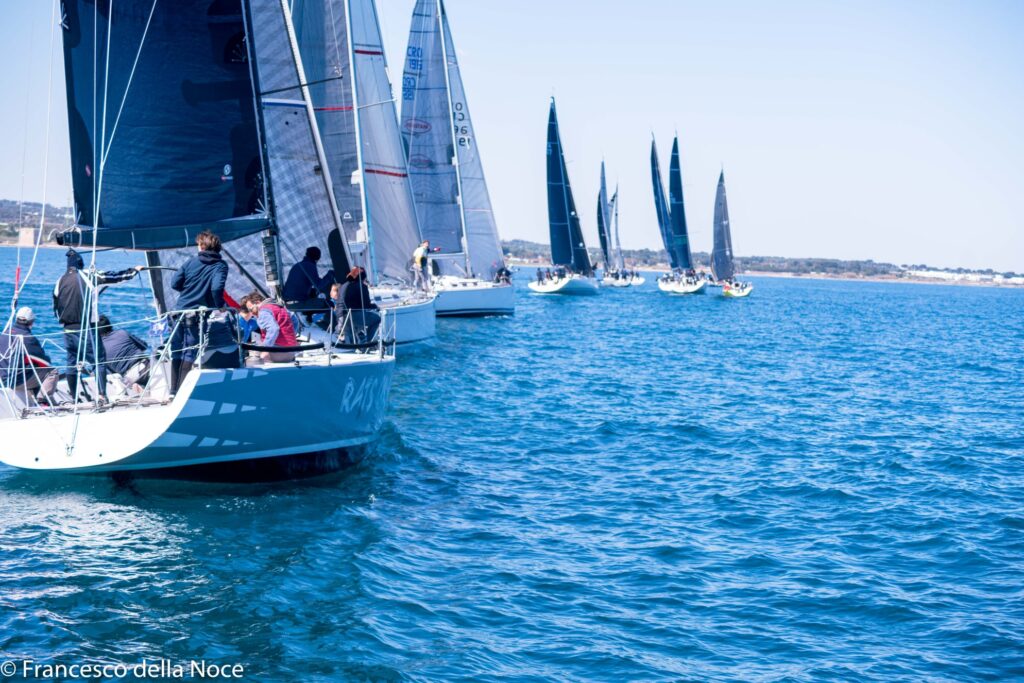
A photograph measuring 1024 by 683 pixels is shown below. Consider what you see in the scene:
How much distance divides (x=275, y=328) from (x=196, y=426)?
1.63m

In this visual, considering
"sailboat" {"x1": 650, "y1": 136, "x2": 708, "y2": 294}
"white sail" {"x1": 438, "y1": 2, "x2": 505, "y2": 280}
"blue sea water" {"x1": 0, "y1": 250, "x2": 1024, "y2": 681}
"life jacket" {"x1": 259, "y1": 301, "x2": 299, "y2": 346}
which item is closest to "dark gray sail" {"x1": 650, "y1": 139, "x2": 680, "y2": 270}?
"sailboat" {"x1": 650, "y1": 136, "x2": 708, "y2": 294}

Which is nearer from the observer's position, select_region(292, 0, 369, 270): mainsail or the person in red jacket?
the person in red jacket

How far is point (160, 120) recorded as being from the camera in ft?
39.5

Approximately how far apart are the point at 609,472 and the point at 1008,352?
32.8 meters

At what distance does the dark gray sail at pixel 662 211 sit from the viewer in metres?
82.4

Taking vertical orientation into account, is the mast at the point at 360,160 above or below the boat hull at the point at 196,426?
above

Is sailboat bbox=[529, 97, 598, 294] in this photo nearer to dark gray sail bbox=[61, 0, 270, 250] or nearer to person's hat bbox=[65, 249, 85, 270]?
dark gray sail bbox=[61, 0, 270, 250]

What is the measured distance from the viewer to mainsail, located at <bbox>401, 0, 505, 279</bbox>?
131 ft

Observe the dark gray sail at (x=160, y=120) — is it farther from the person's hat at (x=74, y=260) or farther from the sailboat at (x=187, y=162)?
the person's hat at (x=74, y=260)

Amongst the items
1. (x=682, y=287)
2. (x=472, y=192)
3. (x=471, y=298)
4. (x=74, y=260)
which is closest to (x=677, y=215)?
(x=682, y=287)

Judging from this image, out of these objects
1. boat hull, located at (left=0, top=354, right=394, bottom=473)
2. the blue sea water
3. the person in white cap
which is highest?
the person in white cap

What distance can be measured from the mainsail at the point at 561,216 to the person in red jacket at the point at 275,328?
54914 mm

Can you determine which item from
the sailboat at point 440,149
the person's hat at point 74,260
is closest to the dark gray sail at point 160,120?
the person's hat at point 74,260

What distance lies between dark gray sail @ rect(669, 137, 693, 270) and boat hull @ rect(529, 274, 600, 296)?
1300cm
